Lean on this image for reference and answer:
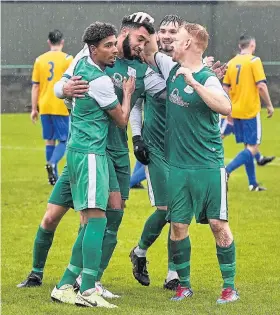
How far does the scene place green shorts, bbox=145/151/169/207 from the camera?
8008mm

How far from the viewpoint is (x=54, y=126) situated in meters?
15.9

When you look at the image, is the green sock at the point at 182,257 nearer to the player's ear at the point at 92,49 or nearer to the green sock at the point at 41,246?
the green sock at the point at 41,246

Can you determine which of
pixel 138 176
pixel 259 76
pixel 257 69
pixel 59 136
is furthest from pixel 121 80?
pixel 59 136

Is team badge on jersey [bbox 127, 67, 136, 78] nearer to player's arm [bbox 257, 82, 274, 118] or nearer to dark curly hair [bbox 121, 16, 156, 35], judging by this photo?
dark curly hair [bbox 121, 16, 156, 35]

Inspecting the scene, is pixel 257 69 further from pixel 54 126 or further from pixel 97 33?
pixel 97 33

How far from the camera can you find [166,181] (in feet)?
26.2

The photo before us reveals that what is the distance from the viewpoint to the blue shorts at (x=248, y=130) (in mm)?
14531

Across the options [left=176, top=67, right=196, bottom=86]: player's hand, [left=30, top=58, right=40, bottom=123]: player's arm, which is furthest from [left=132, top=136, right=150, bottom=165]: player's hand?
[left=30, top=58, right=40, bottom=123]: player's arm

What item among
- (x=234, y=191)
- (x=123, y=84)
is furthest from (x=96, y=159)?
(x=234, y=191)

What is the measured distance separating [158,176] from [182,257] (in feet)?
2.98

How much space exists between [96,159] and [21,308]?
1191 millimetres

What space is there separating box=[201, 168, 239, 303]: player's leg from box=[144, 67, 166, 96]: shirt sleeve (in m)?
0.91

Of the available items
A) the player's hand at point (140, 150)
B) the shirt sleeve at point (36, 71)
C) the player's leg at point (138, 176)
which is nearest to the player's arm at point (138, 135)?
the player's hand at point (140, 150)

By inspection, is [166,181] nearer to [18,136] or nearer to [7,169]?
[7,169]
